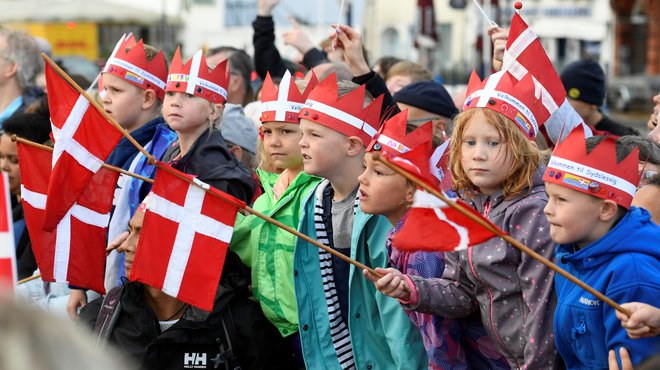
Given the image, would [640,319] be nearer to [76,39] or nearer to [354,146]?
[354,146]

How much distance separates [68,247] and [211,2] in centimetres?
3932

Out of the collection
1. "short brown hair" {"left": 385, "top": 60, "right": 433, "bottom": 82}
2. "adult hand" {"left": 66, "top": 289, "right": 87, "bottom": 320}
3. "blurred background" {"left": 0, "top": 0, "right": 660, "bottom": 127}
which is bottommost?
"blurred background" {"left": 0, "top": 0, "right": 660, "bottom": 127}

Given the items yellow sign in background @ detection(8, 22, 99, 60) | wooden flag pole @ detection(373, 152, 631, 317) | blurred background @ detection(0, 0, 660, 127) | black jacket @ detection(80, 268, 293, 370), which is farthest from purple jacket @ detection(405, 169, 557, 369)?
yellow sign in background @ detection(8, 22, 99, 60)

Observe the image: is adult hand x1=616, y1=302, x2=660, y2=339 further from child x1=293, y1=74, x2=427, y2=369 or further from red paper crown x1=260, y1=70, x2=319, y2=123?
red paper crown x1=260, y1=70, x2=319, y2=123

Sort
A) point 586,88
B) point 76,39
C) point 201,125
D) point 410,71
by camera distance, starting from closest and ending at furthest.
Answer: point 201,125
point 586,88
point 410,71
point 76,39

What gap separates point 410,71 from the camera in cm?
822

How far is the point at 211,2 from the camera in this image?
43.5 m

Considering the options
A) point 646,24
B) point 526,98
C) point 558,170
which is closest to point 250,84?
point 526,98

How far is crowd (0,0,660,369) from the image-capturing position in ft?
11.8

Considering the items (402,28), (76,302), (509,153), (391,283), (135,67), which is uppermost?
(509,153)

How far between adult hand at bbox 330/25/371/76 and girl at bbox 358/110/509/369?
1376 millimetres

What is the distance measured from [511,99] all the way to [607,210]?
783mm

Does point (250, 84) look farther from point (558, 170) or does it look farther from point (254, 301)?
point (558, 170)

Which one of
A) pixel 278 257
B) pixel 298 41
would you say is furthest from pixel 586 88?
pixel 278 257
